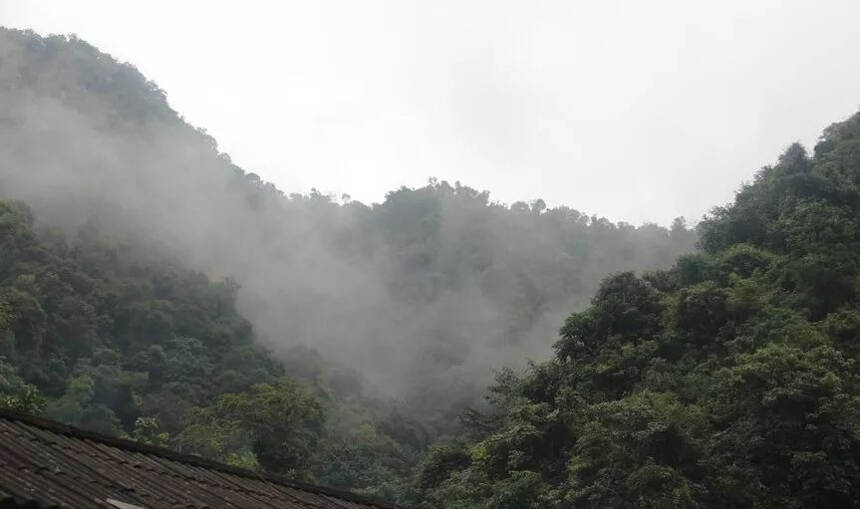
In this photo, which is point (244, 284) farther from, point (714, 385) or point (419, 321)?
point (714, 385)

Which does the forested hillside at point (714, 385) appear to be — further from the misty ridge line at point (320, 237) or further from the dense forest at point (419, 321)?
the misty ridge line at point (320, 237)

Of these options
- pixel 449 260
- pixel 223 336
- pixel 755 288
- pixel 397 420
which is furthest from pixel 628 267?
pixel 755 288

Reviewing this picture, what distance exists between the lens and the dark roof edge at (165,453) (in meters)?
4.74

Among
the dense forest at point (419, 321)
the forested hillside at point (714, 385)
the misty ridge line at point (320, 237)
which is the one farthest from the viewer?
the misty ridge line at point (320, 237)

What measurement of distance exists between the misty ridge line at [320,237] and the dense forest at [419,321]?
22cm

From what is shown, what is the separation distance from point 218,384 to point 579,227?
1363 inches

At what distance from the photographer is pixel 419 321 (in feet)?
204

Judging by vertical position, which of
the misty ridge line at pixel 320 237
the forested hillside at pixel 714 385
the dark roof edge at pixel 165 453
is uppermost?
the misty ridge line at pixel 320 237

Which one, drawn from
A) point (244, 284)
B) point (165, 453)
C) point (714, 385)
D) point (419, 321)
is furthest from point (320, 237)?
point (165, 453)

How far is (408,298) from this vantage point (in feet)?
210

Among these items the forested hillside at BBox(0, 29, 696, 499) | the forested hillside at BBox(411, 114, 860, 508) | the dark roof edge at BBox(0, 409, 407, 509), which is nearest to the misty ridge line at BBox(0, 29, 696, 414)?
the forested hillside at BBox(0, 29, 696, 499)

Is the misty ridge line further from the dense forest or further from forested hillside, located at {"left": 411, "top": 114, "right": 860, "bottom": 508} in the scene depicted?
forested hillside, located at {"left": 411, "top": 114, "right": 860, "bottom": 508}

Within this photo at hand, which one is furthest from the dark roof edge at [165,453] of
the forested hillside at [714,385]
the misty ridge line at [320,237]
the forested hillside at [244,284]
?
the misty ridge line at [320,237]

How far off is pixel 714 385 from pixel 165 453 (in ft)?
43.9
